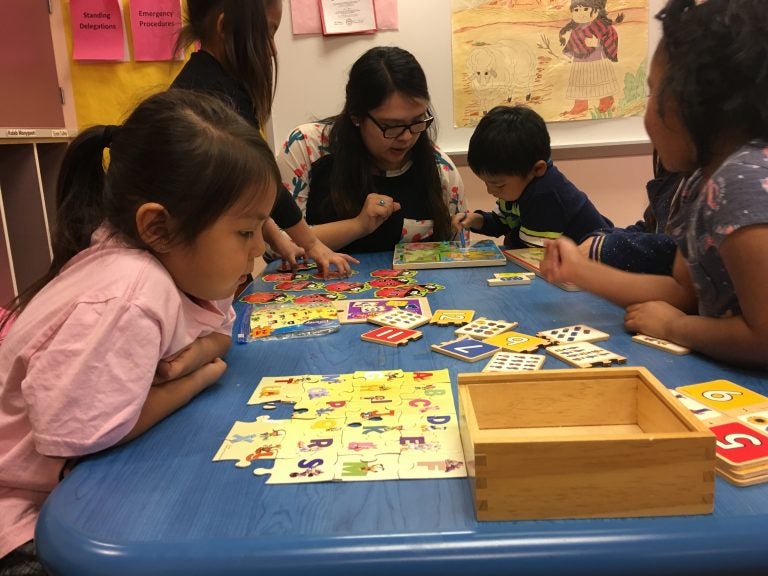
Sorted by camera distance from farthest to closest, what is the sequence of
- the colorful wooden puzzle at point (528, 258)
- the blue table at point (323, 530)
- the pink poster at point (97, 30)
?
the pink poster at point (97, 30)
the colorful wooden puzzle at point (528, 258)
the blue table at point (323, 530)

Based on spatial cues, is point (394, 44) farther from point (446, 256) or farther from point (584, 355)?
point (584, 355)

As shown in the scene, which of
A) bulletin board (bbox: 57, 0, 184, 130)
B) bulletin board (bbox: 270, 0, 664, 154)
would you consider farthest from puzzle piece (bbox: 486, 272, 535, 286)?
bulletin board (bbox: 57, 0, 184, 130)

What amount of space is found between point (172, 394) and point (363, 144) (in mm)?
1229

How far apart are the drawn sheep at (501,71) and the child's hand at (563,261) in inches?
60.8

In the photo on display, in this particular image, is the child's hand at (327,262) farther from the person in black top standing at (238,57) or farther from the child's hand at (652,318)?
the child's hand at (652,318)

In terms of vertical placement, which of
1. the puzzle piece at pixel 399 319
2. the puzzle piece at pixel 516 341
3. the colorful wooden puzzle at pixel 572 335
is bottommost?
the colorful wooden puzzle at pixel 572 335

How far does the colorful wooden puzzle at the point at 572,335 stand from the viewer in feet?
2.93

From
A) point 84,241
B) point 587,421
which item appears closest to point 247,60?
point 84,241

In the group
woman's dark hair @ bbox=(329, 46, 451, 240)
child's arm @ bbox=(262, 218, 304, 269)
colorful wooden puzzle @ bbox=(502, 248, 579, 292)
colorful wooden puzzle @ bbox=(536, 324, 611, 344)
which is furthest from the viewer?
woman's dark hair @ bbox=(329, 46, 451, 240)

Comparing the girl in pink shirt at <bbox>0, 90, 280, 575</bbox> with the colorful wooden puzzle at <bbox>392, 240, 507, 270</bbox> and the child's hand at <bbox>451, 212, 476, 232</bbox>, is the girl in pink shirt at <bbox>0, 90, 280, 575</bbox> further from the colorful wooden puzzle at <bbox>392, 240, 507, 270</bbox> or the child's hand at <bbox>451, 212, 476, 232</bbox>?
the child's hand at <bbox>451, 212, 476, 232</bbox>

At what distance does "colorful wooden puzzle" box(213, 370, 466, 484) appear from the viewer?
0.56 meters

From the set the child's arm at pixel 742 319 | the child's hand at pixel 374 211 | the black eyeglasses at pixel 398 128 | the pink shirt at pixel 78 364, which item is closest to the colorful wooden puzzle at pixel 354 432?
the pink shirt at pixel 78 364

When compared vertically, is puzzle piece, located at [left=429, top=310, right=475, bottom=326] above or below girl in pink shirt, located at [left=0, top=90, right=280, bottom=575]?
below

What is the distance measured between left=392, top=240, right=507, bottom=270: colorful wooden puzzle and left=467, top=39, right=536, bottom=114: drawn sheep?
104cm
